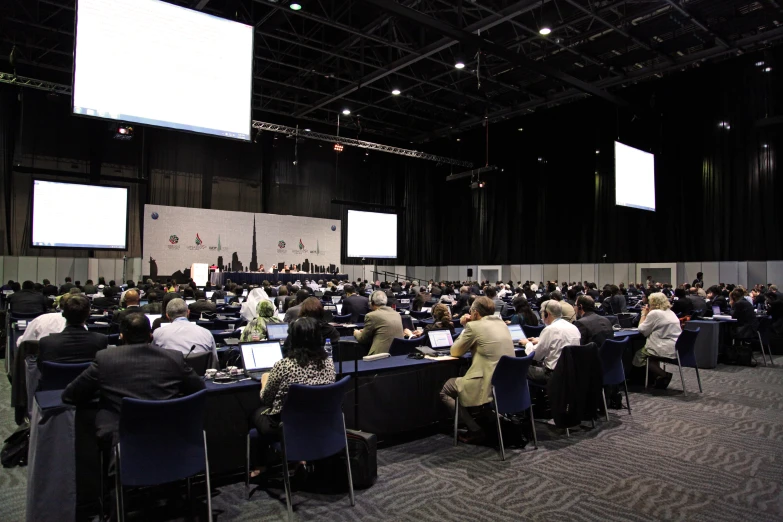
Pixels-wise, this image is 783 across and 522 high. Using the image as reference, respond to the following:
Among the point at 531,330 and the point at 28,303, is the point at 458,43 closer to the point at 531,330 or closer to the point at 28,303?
the point at 531,330

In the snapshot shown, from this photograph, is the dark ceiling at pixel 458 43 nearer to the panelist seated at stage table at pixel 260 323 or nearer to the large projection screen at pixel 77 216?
the large projection screen at pixel 77 216

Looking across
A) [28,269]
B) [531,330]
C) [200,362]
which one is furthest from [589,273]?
[28,269]

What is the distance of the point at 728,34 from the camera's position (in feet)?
43.4

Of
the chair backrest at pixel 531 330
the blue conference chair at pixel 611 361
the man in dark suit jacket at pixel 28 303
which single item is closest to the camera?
the blue conference chair at pixel 611 361

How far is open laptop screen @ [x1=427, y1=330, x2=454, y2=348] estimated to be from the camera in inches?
200

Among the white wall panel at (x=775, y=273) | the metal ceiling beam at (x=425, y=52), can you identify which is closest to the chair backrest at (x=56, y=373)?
the metal ceiling beam at (x=425, y=52)

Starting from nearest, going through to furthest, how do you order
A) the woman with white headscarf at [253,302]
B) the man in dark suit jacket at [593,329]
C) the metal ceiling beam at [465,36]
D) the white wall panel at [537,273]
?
the man in dark suit jacket at [593,329]
the woman with white headscarf at [253,302]
the metal ceiling beam at [465,36]
the white wall panel at [537,273]

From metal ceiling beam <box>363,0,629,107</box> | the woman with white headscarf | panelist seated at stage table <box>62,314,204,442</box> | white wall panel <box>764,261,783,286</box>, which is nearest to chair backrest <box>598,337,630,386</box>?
panelist seated at stage table <box>62,314,204,442</box>

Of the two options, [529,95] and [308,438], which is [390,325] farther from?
[529,95]

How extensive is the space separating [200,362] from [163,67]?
13.0ft

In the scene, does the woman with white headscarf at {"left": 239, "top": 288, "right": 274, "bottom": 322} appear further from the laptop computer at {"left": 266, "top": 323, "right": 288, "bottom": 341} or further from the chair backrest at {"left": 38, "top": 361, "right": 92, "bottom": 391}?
the chair backrest at {"left": 38, "top": 361, "right": 92, "bottom": 391}

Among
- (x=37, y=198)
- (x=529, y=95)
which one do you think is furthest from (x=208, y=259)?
(x=529, y=95)

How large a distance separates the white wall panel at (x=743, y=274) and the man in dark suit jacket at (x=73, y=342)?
16692 mm

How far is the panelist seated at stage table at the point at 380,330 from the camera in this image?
17.3 ft
